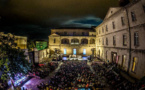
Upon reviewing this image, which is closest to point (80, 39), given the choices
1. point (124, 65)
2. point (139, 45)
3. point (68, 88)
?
point (124, 65)

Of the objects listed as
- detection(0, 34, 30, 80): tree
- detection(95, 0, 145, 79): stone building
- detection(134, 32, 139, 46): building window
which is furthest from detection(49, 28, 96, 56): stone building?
detection(0, 34, 30, 80): tree

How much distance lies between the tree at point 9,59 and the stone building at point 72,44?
24529mm

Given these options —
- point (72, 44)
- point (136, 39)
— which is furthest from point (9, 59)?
point (72, 44)

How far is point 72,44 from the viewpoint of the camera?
1398 inches

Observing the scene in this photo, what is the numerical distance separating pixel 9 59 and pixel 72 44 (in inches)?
1068

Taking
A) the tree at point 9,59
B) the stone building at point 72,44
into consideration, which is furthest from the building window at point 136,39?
the stone building at point 72,44

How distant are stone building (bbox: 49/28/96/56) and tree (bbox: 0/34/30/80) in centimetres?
2453

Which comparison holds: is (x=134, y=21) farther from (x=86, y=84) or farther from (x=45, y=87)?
(x=45, y=87)

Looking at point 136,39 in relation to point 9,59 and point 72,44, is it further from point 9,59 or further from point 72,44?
point 72,44

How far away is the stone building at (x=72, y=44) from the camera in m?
35.1

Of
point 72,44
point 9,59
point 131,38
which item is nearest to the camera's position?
point 9,59

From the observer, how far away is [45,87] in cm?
1105

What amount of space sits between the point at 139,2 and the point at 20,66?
58.8ft

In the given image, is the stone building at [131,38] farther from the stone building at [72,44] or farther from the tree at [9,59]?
the stone building at [72,44]
